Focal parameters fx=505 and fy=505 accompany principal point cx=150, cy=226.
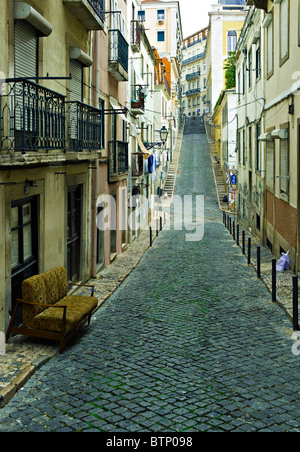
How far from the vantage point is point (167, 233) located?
78.1 ft

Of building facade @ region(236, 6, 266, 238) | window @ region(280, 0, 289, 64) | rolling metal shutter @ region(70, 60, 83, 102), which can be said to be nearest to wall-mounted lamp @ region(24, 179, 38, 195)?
rolling metal shutter @ region(70, 60, 83, 102)

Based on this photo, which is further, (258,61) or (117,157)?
(258,61)

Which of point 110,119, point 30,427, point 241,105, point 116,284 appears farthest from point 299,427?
point 241,105

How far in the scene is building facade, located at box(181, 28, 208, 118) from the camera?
Answer: 89062mm

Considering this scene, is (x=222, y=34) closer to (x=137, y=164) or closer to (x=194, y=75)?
(x=194, y=75)

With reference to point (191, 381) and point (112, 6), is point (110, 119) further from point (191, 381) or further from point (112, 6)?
point (191, 381)

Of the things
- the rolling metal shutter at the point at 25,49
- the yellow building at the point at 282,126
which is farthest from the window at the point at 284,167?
the rolling metal shutter at the point at 25,49

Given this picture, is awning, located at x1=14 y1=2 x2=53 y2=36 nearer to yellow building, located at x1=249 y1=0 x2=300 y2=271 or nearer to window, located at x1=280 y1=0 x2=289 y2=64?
yellow building, located at x1=249 y1=0 x2=300 y2=271

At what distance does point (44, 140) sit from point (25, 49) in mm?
1663

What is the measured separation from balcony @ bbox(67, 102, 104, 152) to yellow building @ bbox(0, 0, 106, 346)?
22mm

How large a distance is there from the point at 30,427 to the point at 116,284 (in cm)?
750

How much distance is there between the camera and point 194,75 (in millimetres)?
90438

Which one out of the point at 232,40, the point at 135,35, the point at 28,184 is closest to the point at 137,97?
the point at 135,35

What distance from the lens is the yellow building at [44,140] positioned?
7426 mm
